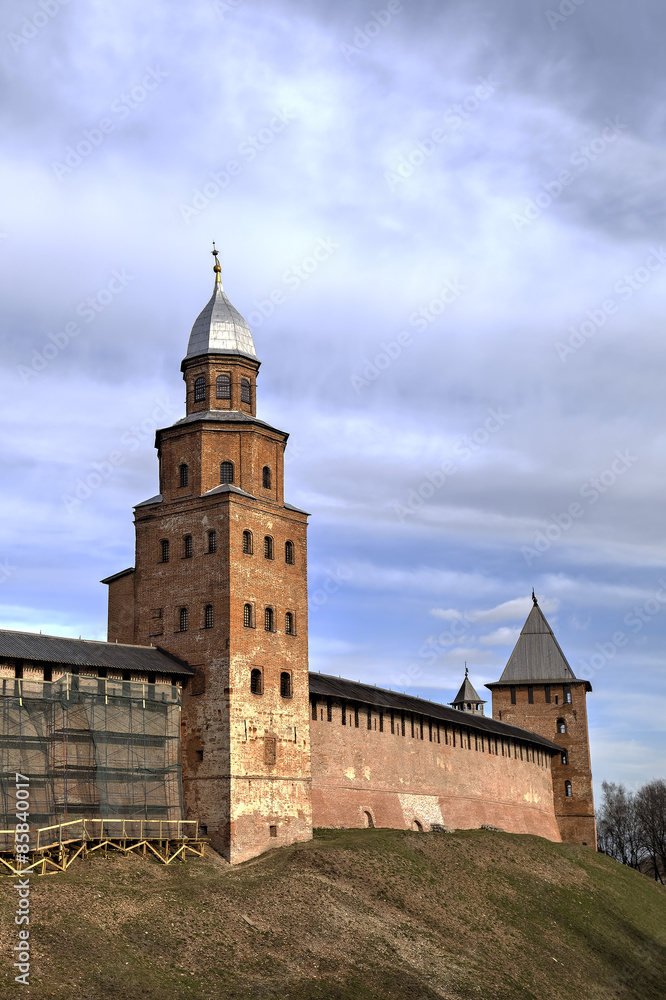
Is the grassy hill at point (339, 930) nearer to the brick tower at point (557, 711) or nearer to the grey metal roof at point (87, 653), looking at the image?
the grey metal roof at point (87, 653)

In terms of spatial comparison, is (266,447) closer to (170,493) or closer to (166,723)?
(170,493)

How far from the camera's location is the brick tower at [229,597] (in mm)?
38844

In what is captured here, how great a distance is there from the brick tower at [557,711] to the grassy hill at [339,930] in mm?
24872

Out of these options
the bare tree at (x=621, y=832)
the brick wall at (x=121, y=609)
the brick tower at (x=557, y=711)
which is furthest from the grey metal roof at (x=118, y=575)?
the bare tree at (x=621, y=832)

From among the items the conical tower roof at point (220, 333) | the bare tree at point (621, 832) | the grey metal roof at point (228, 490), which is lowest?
the bare tree at point (621, 832)

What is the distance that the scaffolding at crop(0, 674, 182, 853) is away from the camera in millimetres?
33875

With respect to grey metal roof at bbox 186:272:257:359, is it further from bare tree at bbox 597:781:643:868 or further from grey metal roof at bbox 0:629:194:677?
bare tree at bbox 597:781:643:868

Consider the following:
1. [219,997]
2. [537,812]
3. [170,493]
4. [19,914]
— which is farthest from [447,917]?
[537,812]

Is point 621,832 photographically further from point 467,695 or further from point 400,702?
point 400,702

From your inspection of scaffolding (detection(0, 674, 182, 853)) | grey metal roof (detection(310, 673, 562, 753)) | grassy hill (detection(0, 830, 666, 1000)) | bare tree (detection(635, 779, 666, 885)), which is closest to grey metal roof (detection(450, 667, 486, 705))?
bare tree (detection(635, 779, 666, 885))

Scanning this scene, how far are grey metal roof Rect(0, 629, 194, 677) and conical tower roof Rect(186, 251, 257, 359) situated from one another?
41.6 ft

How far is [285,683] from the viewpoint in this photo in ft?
137

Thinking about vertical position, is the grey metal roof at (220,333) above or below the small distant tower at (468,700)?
above

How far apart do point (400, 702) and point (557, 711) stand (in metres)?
24.1
